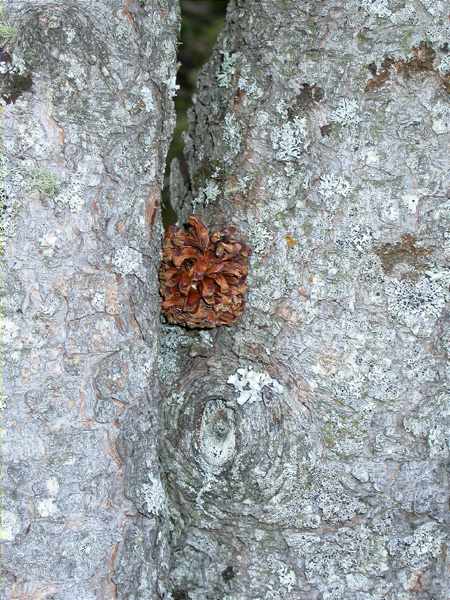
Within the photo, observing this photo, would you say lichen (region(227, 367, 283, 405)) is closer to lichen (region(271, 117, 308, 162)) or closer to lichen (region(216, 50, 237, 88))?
lichen (region(271, 117, 308, 162))

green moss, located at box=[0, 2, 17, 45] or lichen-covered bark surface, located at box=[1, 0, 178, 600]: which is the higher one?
green moss, located at box=[0, 2, 17, 45]

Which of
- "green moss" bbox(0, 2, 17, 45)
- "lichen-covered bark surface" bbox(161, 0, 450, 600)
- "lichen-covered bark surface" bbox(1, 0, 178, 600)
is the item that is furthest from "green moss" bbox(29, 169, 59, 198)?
"lichen-covered bark surface" bbox(161, 0, 450, 600)

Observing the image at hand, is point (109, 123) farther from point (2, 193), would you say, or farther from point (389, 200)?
point (389, 200)

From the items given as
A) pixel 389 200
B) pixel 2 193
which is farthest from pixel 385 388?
pixel 2 193

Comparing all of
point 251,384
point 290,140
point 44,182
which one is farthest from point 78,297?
point 290,140

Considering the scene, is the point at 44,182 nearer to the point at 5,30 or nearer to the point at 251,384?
the point at 5,30

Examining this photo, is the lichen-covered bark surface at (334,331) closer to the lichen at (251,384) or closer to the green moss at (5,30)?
the lichen at (251,384)

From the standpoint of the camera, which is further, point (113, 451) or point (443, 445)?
point (443, 445)
